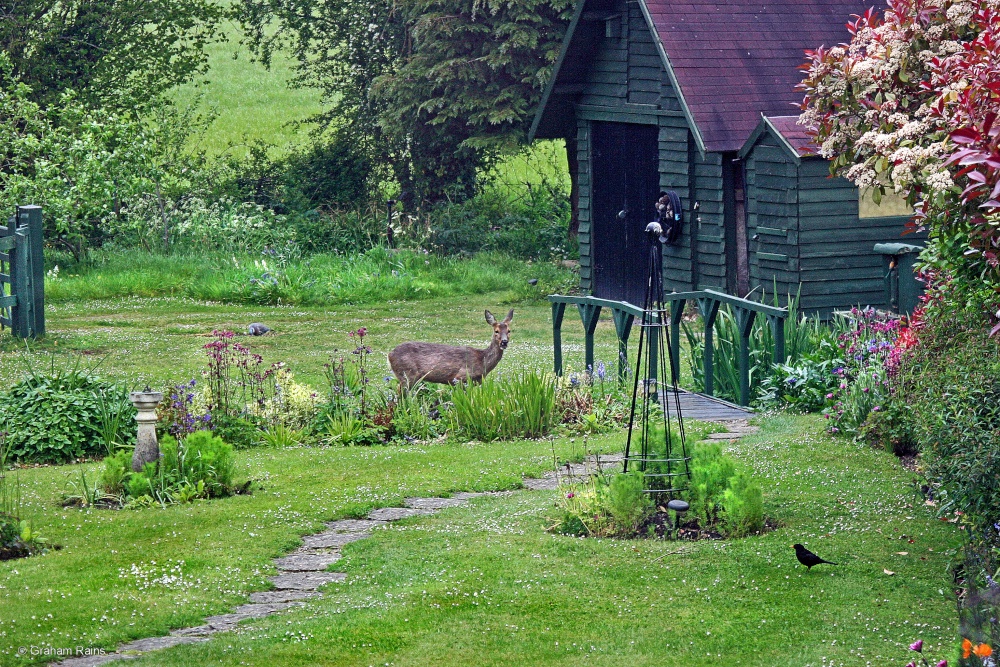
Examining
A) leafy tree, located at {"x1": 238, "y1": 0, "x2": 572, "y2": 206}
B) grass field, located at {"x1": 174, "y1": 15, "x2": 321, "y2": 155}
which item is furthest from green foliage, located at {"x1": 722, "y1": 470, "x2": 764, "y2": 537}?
grass field, located at {"x1": 174, "y1": 15, "x2": 321, "y2": 155}

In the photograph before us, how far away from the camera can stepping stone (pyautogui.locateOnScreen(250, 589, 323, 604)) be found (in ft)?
26.3

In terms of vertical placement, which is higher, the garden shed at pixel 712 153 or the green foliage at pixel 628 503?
the garden shed at pixel 712 153

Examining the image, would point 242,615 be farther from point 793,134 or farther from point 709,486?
point 793,134

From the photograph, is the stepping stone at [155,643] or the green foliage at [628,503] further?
the green foliage at [628,503]

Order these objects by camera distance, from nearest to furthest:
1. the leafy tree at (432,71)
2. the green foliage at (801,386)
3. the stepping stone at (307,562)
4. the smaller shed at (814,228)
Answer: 1. the stepping stone at (307,562)
2. the green foliage at (801,386)
3. the smaller shed at (814,228)
4. the leafy tree at (432,71)

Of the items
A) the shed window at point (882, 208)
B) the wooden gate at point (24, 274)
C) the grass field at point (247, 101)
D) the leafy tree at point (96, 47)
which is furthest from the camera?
the grass field at point (247, 101)

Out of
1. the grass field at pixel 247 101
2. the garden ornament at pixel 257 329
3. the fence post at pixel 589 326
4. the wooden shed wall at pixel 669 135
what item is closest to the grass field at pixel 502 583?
the fence post at pixel 589 326

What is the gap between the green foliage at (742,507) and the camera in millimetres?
8852

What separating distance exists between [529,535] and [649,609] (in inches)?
66.0

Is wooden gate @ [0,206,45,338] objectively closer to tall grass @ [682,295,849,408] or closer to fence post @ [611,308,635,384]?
fence post @ [611,308,635,384]

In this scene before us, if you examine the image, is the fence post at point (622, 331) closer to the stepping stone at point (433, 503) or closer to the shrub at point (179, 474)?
the stepping stone at point (433, 503)

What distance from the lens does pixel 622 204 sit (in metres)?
21.9

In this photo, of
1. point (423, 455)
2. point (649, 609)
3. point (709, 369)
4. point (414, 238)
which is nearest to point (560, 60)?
point (414, 238)

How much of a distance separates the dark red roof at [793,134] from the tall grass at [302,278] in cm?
653
